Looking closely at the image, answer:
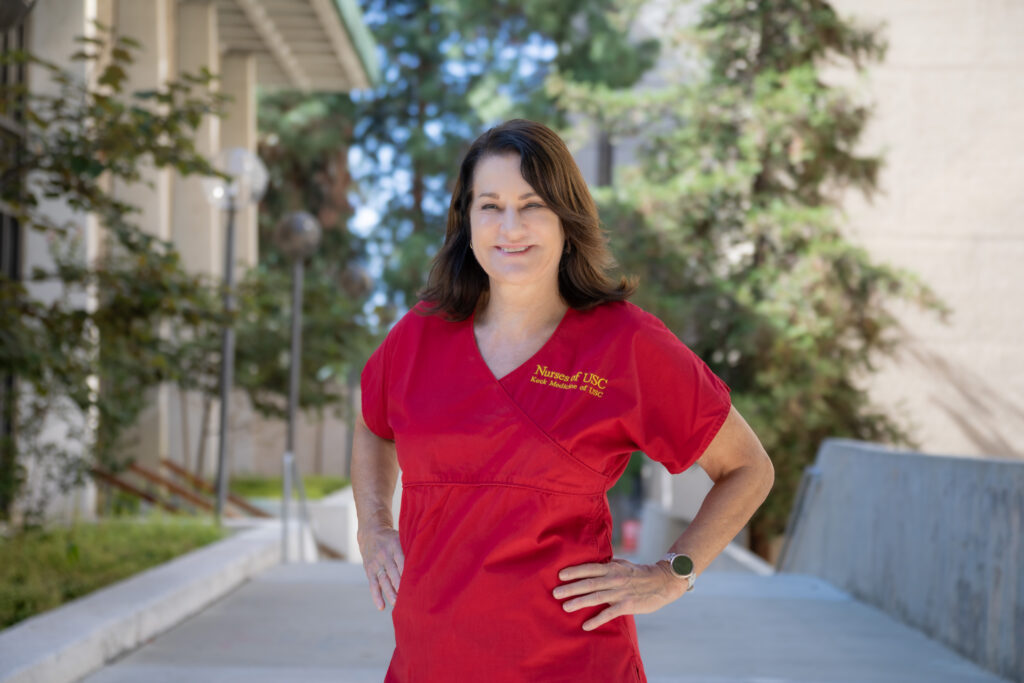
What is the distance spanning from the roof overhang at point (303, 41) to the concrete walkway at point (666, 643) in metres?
10.3

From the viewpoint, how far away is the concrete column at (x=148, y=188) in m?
13.6

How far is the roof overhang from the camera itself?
16.3 meters

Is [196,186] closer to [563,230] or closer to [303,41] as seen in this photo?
[303,41]

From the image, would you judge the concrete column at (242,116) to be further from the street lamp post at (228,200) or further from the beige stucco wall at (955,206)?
the street lamp post at (228,200)

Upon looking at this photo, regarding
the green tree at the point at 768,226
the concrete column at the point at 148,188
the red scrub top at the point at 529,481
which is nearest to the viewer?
the red scrub top at the point at 529,481

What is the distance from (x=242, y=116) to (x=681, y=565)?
15970 mm

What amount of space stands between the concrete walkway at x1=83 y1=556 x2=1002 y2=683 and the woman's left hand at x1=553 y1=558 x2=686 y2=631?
2.64 metres

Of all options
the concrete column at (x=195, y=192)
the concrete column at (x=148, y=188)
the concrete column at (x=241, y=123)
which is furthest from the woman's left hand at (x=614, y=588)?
the concrete column at (x=241, y=123)

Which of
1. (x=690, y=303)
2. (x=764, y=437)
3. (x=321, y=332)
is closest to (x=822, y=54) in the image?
(x=690, y=303)

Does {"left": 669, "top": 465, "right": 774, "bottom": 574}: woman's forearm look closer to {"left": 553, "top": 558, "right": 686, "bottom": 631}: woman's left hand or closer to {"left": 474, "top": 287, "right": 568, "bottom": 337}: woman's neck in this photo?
{"left": 553, "top": 558, "right": 686, "bottom": 631}: woman's left hand

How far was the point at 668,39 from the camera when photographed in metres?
16.1

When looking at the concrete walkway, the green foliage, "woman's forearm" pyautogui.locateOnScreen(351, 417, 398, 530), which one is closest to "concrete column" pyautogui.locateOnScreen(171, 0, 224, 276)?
the green foliage

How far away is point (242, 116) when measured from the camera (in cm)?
1745

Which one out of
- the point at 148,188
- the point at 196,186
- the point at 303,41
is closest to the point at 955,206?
Answer: the point at 303,41
